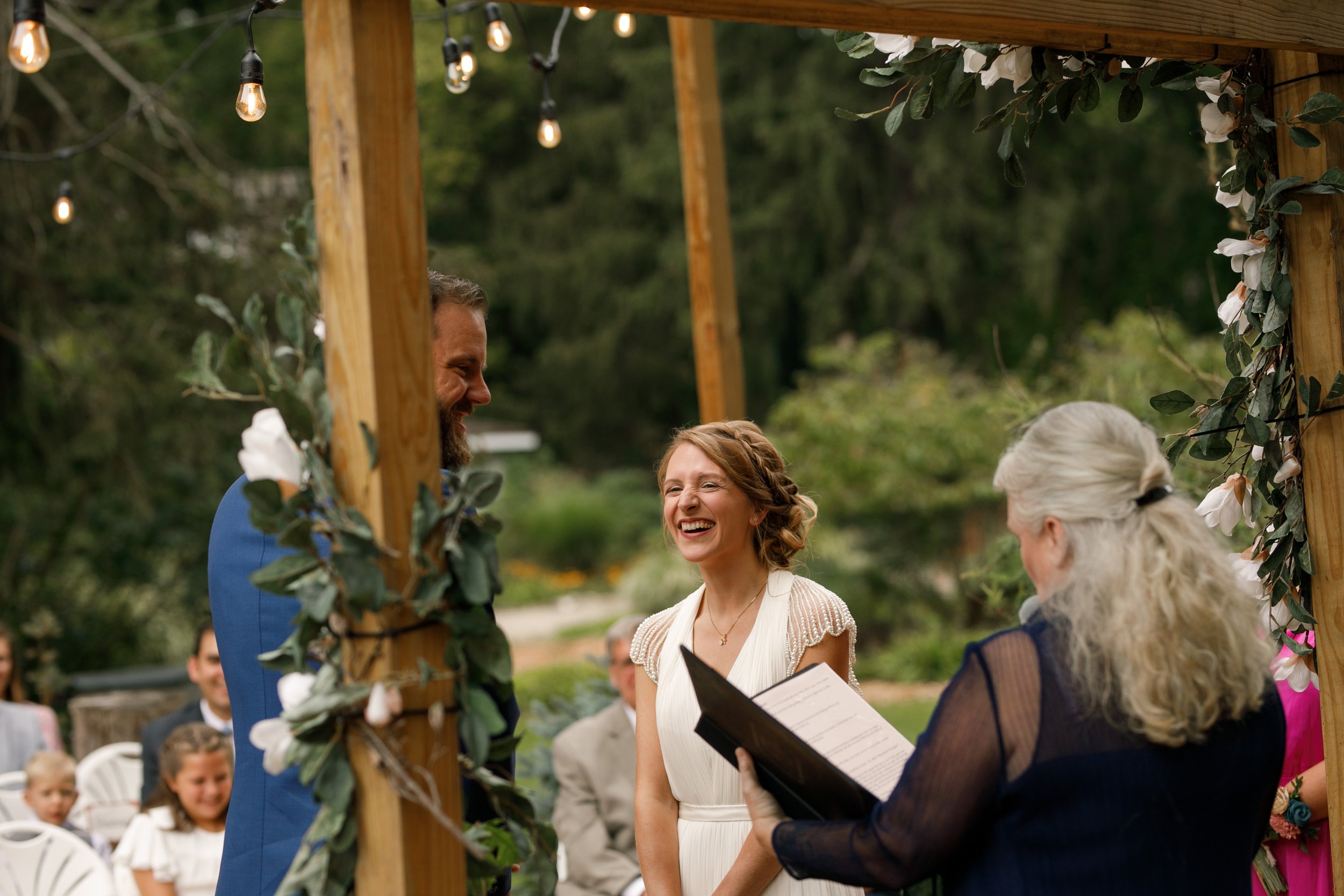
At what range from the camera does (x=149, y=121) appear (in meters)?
8.98

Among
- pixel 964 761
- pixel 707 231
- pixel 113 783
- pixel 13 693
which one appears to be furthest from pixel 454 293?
pixel 13 693

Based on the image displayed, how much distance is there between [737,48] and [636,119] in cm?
246

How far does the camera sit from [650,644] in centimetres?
291

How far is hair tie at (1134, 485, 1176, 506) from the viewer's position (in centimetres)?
179

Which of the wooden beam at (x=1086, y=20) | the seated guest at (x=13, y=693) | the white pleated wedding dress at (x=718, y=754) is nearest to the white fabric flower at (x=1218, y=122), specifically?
the wooden beam at (x=1086, y=20)

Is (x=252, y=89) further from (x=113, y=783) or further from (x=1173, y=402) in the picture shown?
(x=113, y=783)

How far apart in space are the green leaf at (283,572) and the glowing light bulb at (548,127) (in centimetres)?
303

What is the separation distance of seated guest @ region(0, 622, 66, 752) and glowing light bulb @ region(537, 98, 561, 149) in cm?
310

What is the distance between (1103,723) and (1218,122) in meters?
1.46

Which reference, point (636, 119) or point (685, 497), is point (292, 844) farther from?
point (636, 119)

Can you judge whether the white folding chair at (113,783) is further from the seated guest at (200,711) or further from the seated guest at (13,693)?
the seated guest at (200,711)

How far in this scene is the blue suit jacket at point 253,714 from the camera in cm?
210

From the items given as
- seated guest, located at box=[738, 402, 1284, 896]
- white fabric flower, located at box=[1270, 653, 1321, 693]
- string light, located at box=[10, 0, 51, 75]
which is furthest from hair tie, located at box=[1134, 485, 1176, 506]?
string light, located at box=[10, 0, 51, 75]

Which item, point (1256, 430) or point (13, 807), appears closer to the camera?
point (1256, 430)
